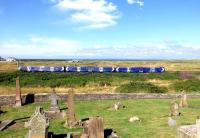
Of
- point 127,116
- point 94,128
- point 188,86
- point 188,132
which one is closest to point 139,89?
point 188,86

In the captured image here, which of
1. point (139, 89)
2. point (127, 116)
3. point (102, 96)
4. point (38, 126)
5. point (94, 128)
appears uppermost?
point (38, 126)

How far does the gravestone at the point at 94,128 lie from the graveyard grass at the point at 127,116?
1.97 meters

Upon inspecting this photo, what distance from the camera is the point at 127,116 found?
26.1 meters

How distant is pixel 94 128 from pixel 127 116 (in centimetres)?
850

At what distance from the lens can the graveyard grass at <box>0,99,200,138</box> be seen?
67.3ft

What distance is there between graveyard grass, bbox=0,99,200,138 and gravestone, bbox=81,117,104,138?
197 cm

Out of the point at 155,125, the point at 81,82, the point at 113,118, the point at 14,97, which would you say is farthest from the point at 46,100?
the point at 81,82

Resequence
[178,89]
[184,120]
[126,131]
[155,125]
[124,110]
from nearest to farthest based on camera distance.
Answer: [126,131], [155,125], [184,120], [124,110], [178,89]

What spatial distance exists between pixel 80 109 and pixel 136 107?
477 centimetres

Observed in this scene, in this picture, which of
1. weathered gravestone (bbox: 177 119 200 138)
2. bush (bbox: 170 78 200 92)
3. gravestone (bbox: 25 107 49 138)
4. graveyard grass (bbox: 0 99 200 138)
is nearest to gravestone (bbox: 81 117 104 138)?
graveyard grass (bbox: 0 99 200 138)

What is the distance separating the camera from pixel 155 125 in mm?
22359

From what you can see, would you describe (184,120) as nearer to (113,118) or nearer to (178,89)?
(113,118)

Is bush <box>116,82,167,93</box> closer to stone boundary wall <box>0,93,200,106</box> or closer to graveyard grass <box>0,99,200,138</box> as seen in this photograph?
stone boundary wall <box>0,93,200,106</box>

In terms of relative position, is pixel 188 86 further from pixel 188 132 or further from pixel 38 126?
pixel 38 126
